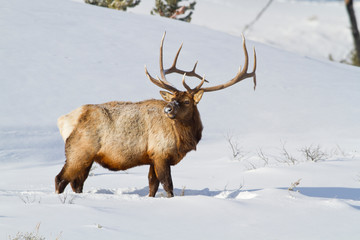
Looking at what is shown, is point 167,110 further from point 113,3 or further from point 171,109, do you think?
point 113,3

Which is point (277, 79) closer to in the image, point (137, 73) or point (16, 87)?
point (137, 73)

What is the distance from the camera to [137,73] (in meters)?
15.8

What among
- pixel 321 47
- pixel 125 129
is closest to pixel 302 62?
pixel 125 129

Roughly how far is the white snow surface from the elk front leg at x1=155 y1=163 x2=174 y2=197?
0.17 metres

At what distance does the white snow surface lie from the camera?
440 centimetres

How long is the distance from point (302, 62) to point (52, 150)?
35.8ft

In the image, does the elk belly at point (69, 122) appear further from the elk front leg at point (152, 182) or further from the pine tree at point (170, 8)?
the pine tree at point (170, 8)

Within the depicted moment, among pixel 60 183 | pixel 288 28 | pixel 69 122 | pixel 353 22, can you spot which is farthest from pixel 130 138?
pixel 288 28

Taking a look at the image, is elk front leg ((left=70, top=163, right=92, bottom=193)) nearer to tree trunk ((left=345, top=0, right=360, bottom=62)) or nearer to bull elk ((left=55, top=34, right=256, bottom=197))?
bull elk ((left=55, top=34, right=256, bottom=197))

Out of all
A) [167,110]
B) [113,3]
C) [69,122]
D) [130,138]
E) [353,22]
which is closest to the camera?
[353,22]

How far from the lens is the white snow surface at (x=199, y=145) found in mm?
4398

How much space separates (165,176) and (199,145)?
5.43 m

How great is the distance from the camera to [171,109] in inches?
237

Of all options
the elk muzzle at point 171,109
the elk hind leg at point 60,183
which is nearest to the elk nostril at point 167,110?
the elk muzzle at point 171,109
